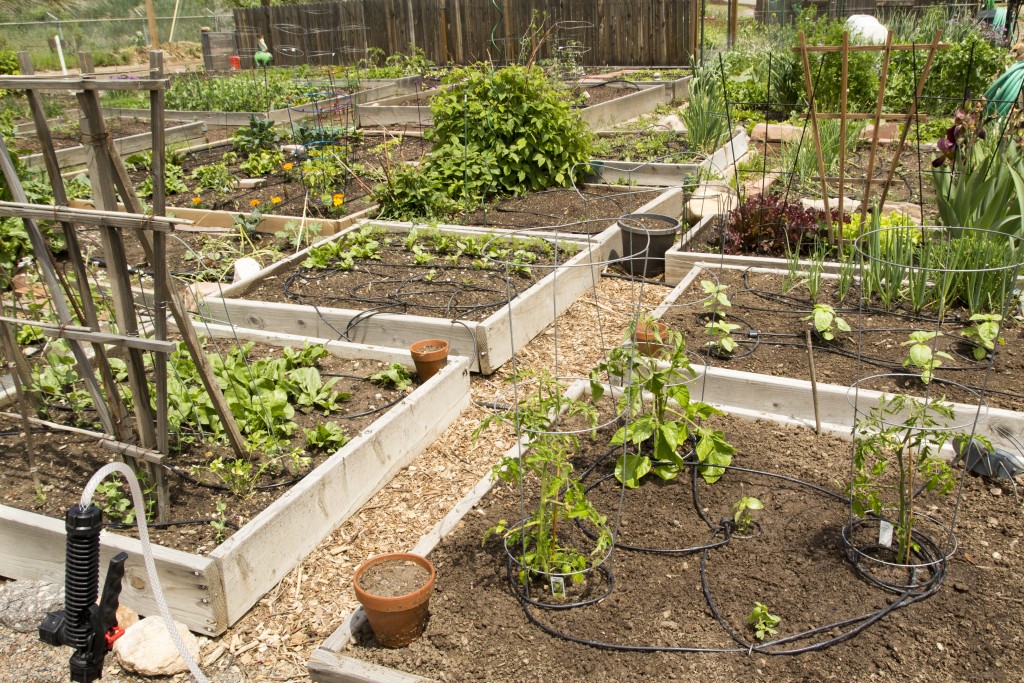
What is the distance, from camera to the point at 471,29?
1811 centimetres

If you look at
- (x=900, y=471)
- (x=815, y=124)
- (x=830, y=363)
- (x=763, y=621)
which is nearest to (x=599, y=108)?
(x=815, y=124)

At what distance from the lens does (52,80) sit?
2766 mm

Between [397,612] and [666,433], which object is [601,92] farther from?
[397,612]

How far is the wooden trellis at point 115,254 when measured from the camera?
110 inches

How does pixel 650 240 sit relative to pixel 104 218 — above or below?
below

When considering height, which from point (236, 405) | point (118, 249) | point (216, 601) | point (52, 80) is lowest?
point (216, 601)

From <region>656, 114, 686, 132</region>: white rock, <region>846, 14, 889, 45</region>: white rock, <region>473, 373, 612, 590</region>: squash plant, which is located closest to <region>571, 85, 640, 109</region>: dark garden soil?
<region>656, 114, 686, 132</region>: white rock

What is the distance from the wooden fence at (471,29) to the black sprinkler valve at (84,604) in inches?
519

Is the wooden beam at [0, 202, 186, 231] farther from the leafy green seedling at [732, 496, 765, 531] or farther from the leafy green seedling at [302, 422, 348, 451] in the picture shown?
the leafy green seedling at [732, 496, 765, 531]

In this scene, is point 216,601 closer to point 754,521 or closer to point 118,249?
point 118,249

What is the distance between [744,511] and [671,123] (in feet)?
24.5

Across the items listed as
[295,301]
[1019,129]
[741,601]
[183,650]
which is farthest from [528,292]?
[1019,129]

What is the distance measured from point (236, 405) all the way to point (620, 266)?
3336mm

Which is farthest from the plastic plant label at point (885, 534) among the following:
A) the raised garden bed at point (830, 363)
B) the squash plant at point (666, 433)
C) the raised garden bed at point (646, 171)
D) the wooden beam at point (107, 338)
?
the raised garden bed at point (646, 171)
